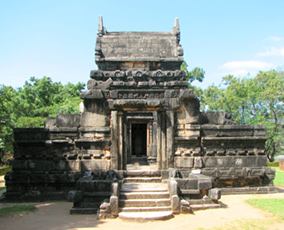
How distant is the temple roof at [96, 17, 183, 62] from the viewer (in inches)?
433

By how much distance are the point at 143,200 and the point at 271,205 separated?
387 cm

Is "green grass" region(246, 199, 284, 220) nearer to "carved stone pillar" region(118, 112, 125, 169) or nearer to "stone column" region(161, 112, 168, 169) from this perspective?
"stone column" region(161, 112, 168, 169)

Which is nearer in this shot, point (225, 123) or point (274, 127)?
point (225, 123)

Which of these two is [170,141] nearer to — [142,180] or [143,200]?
[142,180]

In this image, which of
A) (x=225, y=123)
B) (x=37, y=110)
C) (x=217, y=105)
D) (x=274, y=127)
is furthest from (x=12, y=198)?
(x=274, y=127)

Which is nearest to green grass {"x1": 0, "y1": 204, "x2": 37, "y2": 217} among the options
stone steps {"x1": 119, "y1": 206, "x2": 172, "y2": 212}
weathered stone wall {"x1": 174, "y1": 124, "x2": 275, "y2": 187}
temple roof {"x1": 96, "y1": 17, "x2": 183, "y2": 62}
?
stone steps {"x1": 119, "y1": 206, "x2": 172, "y2": 212}

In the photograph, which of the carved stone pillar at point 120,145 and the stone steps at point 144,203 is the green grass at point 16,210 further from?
the carved stone pillar at point 120,145

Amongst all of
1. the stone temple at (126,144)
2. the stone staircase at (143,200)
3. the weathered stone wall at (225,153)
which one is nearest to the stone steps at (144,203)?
the stone staircase at (143,200)

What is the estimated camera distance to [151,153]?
16344 millimetres

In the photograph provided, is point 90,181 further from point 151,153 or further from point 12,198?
point 151,153

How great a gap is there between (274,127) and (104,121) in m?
22.3

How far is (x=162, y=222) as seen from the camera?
6.74m

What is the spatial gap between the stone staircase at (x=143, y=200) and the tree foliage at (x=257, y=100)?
20845 mm

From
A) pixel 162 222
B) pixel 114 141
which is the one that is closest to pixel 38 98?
pixel 114 141
